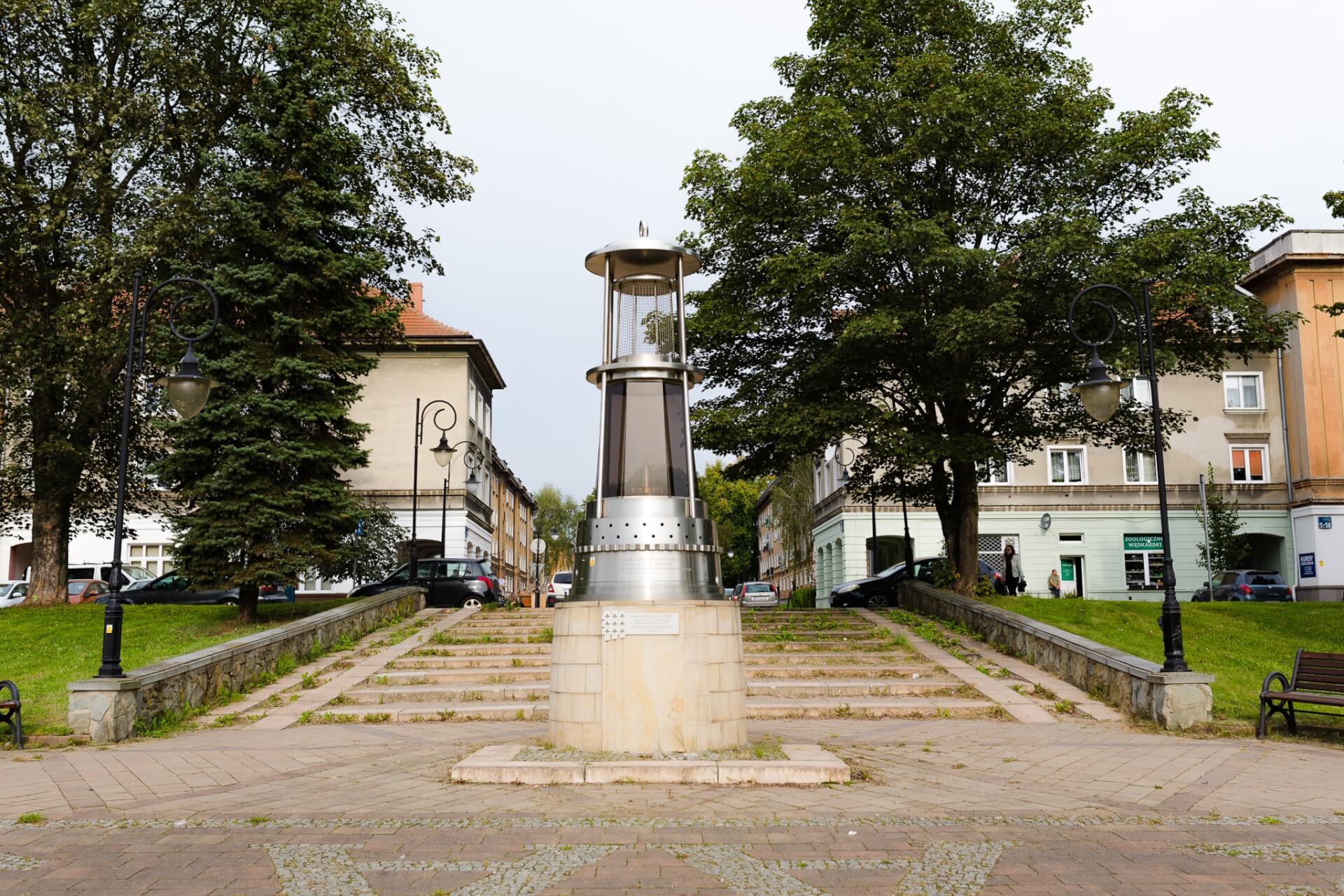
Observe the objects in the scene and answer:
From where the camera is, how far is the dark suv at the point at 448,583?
29016mm

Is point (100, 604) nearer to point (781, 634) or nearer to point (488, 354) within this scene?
point (781, 634)

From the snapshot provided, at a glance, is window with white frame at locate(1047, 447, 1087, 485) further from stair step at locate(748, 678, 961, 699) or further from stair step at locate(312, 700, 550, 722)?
stair step at locate(312, 700, 550, 722)

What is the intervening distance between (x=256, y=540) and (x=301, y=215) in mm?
5966

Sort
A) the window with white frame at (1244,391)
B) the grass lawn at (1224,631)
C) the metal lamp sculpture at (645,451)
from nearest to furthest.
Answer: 1. the metal lamp sculpture at (645,451)
2. the grass lawn at (1224,631)
3. the window with white frame at (1244,391)

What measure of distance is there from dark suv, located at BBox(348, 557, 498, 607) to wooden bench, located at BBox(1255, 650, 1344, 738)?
2065cm

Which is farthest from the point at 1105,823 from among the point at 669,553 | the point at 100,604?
the point at 100,604

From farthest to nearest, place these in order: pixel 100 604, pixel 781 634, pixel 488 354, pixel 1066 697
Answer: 1. pixel 488 354
2. pixel 100 604
3. pixel 781 634
4. pixel 1066 697

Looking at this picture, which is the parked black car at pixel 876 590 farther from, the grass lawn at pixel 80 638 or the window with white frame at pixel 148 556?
the window with white frame at pixel 148 556

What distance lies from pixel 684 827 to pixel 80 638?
1628 cm

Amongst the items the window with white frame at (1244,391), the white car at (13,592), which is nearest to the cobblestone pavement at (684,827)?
the white car at (13,592)

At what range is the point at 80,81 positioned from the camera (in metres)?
22.6

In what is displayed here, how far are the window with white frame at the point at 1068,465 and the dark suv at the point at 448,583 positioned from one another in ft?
88.8

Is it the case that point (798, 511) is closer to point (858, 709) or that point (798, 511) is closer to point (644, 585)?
point (858, 709)

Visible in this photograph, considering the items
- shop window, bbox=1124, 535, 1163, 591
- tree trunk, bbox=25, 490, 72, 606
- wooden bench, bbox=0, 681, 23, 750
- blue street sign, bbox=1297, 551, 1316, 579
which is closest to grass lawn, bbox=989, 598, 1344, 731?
wooden bench, bbox=0, 681, 23, 750
